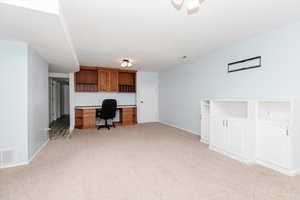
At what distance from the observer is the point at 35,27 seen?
198 cm

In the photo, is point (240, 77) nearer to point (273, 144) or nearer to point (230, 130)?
point (230, 130)

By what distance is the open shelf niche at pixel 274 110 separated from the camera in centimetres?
254

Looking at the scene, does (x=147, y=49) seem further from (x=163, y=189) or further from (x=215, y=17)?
(x=163, y=189)

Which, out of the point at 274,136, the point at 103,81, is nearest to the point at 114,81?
the point at 103,81

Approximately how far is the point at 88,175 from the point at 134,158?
87 centimetres

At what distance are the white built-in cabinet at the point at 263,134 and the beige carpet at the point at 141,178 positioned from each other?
191 mm

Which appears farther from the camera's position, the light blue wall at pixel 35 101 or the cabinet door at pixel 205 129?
the cabinet door at pixel 205 129

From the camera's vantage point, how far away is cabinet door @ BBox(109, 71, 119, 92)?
6.04 m

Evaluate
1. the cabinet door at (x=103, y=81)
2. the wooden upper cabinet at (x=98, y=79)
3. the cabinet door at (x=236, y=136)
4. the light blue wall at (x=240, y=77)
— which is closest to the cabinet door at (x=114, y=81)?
the wooden upper cabinet at (x=98, y=79)

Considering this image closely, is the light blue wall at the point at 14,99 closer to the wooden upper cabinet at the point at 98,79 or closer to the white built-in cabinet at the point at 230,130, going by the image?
the wooden upper cabinet at the point at 98,79

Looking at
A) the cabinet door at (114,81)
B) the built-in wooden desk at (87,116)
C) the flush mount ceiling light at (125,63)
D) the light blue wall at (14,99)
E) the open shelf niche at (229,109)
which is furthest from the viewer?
the cabinet door at (114,81)

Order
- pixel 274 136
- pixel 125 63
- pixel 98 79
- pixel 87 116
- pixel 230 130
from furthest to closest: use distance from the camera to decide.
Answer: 1. pixel 98 79
2. pixel 87 116
3. pixel 125 63
4. pixel 230 130
5. pixel 274 136

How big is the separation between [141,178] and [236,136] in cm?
194

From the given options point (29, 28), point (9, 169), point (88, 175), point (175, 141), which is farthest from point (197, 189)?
point (29, 28)
